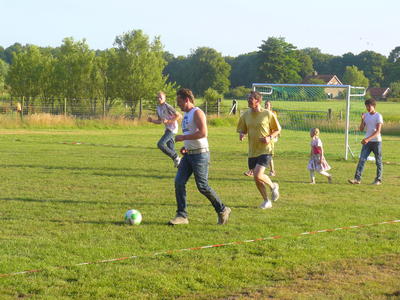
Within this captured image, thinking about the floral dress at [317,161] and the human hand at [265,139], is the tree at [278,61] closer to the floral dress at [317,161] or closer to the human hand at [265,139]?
the floral dress at [317,161]

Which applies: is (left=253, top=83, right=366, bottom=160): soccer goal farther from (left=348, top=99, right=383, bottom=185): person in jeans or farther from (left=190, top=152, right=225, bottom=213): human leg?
(left=190, top=152, right=225, bottom=213): human leg

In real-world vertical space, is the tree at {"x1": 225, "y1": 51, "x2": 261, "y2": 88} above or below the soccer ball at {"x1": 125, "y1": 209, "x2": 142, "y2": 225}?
above

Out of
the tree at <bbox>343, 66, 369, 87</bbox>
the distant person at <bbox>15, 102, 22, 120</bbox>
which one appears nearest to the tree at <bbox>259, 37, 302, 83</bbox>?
the tree at <bbox>343, 66, 369, 87</bbox>

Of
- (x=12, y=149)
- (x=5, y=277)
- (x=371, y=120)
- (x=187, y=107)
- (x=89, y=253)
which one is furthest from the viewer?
(x=12, y=149)

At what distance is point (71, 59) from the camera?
40.6 m

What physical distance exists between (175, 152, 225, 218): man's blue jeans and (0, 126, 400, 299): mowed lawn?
1.08ft

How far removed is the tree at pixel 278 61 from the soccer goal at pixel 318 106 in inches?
3078

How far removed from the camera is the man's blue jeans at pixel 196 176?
7.94m

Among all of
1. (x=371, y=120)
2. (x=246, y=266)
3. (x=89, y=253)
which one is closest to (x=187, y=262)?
(x=246, y=266)

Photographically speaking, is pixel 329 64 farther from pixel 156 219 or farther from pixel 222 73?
pixel 156 219

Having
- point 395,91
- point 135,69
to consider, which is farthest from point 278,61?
point 135,69

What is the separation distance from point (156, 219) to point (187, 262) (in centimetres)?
231

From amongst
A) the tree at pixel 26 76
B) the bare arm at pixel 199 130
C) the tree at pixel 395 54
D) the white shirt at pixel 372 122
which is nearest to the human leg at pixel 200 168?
the bare arm at pixel 199 130

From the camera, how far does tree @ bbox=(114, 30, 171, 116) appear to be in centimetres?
4059
